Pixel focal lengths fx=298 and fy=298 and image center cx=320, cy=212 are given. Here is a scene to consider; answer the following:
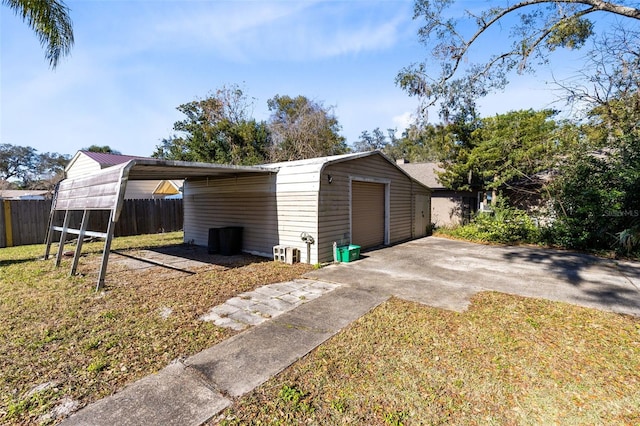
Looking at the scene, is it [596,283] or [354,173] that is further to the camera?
[354,173]

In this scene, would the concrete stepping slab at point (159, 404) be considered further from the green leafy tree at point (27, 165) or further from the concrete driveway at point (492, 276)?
the green leafy tree at point (27, 165)

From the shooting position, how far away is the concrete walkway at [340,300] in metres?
2.39

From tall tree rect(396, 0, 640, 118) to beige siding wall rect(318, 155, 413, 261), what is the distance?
8.47 ft

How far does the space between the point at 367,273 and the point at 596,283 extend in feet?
14.4

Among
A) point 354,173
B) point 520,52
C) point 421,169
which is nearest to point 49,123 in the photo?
point 354,173

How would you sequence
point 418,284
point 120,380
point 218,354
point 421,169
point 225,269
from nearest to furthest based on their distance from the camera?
1. point 120,380
2. point 218,354
3. point 418,284
4. point 225,269
5. point 421,169

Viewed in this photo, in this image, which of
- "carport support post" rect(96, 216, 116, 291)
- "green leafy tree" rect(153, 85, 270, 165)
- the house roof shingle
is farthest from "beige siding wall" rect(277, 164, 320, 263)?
"green leafy tree" rect(153, 85, 270, 165)

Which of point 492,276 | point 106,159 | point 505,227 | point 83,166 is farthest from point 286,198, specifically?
point 83,166

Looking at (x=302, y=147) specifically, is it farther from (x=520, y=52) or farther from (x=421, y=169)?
(x=520, y=52)

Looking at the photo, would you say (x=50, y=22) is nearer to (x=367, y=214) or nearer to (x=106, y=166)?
(x=106, y=166)

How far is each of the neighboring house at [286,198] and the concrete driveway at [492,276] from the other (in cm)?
111

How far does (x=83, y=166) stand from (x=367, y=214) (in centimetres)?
1483

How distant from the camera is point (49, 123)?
10188 millimetres

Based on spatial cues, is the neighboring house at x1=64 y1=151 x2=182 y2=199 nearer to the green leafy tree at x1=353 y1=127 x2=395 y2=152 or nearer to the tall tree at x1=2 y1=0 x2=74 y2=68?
the tall tree at x1=2 y1=0 x2=74 y2=68
